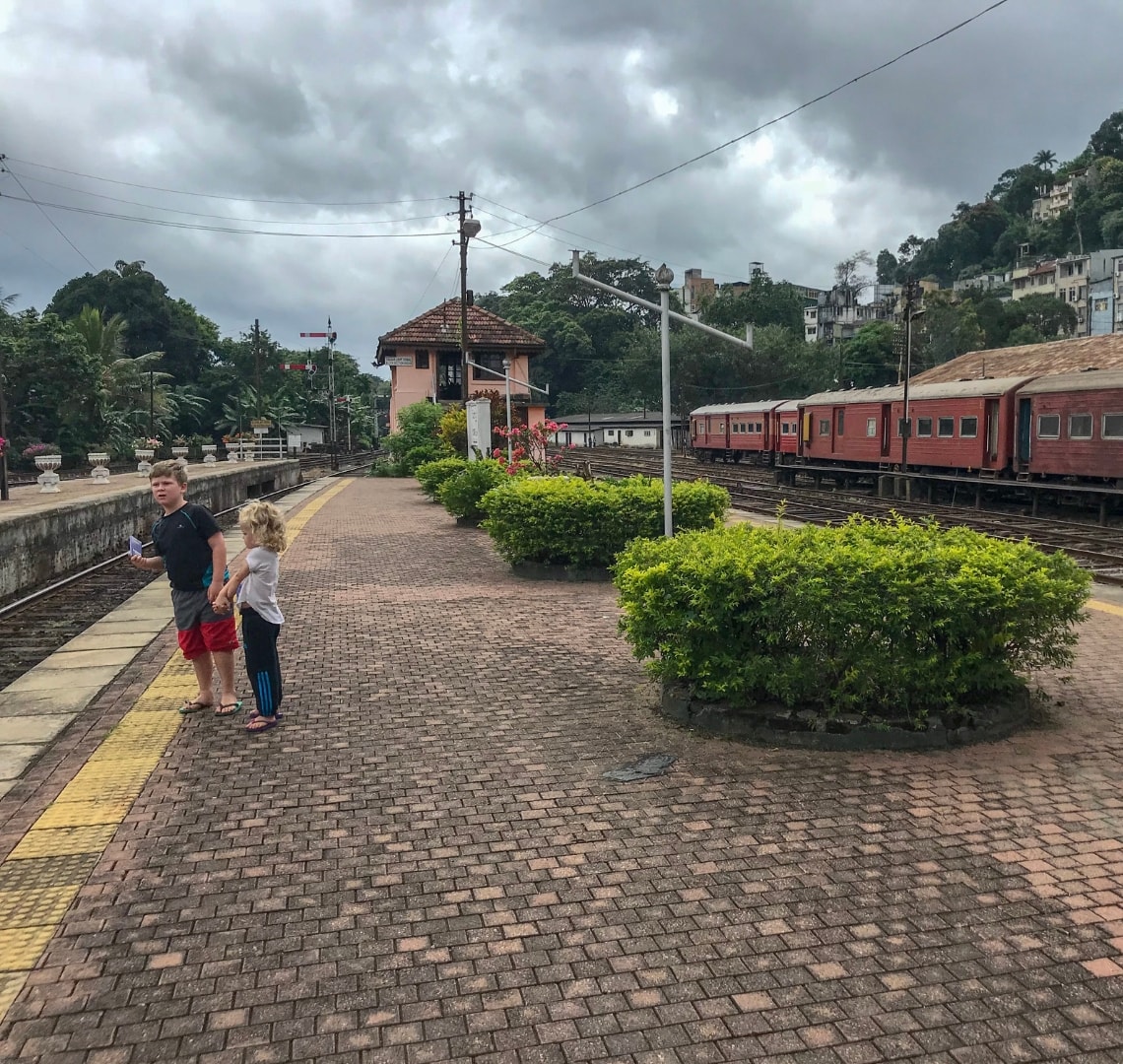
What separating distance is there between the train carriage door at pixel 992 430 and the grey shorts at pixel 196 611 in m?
21.3

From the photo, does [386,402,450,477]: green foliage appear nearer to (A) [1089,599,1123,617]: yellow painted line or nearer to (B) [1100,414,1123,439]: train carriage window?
(B) [1100,414,1123,439]: train carriage window

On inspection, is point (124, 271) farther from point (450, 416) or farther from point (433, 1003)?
point (433, 1003)

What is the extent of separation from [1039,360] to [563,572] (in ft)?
95.7

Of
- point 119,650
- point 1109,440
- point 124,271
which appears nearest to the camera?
point 119,650

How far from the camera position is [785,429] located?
36062 millimetres

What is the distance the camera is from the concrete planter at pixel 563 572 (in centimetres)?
1152

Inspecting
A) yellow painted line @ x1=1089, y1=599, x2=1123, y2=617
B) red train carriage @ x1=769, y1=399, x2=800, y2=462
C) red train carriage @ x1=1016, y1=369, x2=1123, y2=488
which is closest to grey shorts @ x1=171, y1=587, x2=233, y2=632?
yellow painted line @ x1=1089, y1=599, x2=1123, y2=617

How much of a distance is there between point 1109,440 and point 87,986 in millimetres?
20493

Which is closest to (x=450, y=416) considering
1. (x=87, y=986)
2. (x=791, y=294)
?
(x=87, y=986)

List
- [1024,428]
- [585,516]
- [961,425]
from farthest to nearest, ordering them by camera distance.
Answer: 1. [961,425]
2. [1024,428]
3. [585,516]

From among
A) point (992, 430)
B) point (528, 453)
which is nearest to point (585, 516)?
point (528, 453)

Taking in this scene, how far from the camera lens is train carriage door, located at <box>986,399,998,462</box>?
2292 cm

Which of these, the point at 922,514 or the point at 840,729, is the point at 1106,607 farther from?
the point at 922,514

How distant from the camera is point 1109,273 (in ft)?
255
